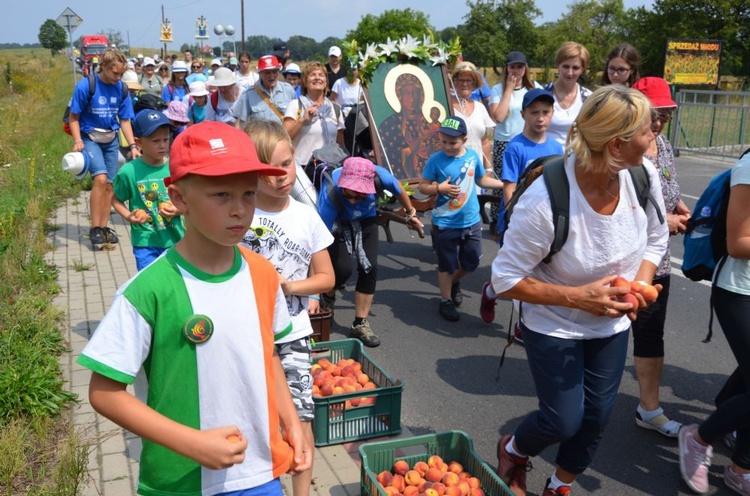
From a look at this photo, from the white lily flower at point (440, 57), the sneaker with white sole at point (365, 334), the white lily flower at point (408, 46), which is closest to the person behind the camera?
the sneaker with white sole at point (365, 334)

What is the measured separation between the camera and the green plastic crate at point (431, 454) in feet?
11.0

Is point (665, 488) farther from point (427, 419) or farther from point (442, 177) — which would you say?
point (442, 177)

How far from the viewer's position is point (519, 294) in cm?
301

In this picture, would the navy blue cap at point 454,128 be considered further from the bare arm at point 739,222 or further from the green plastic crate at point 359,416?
the bare arm at point 739,222

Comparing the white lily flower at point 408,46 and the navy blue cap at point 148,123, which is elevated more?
the white lily flower at point 408,46

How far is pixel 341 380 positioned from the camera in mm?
4340

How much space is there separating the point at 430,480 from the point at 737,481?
5.38 ft

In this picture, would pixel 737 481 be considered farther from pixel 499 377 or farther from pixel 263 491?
pixel 263 491

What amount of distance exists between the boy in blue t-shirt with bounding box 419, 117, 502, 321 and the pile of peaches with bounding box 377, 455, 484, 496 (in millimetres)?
2987

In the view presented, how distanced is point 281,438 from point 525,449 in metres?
1.56

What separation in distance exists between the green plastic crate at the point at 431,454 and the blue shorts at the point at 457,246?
275 cm

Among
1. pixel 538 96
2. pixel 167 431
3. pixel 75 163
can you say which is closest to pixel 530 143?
pixel 538 96

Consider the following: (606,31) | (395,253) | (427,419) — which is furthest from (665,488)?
(606,31)

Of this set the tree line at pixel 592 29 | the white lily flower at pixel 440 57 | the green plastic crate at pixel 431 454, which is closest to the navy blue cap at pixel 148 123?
the green plastic crate at pixel 431 454
